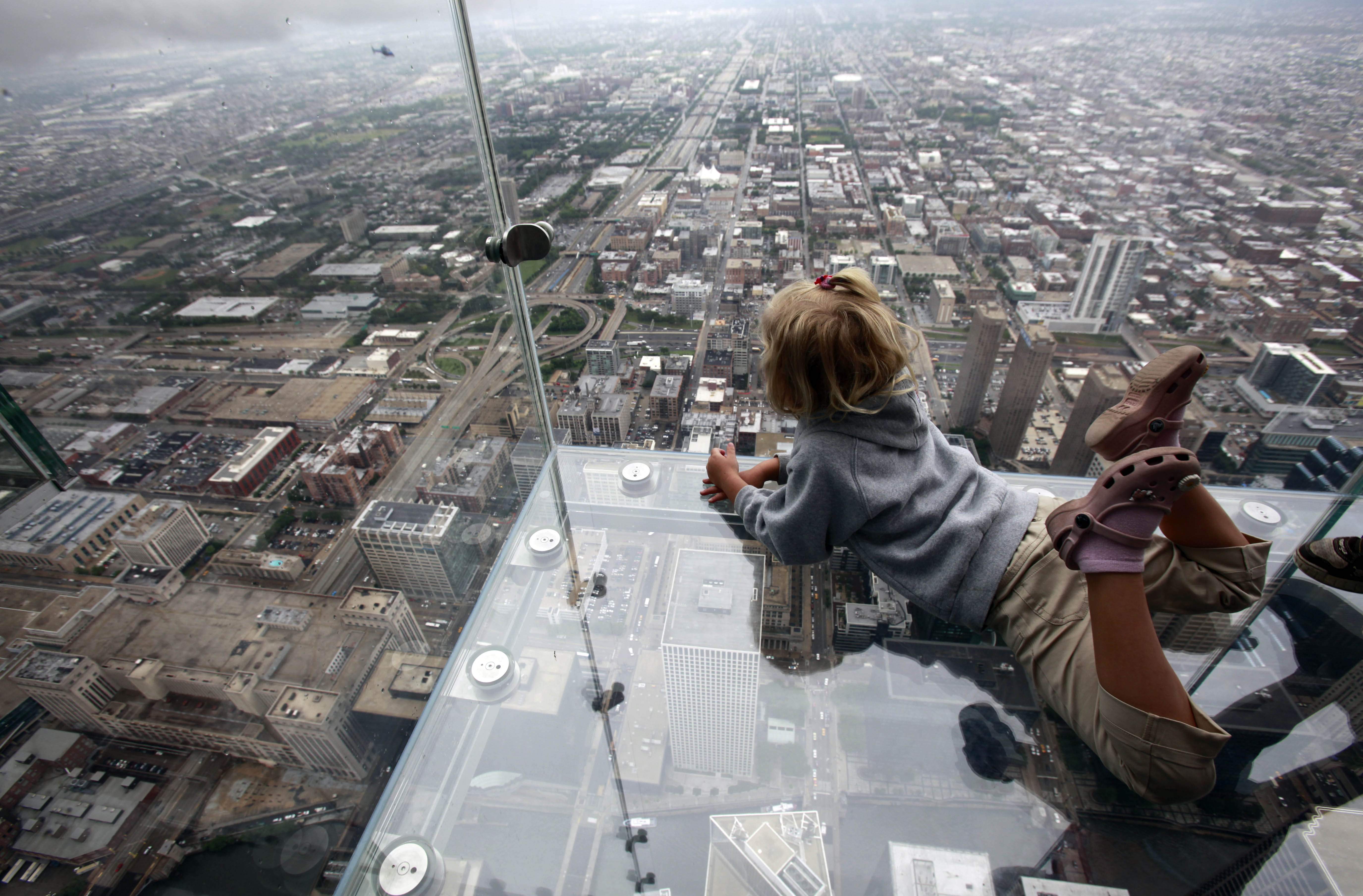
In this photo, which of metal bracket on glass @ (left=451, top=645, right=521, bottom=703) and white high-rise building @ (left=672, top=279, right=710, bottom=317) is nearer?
metal bracket on glass @ (left=451, top=645, right=521, bottom=703)

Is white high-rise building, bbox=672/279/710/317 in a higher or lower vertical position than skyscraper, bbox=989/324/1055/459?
higher

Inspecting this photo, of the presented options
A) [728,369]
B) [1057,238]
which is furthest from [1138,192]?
[728,369]

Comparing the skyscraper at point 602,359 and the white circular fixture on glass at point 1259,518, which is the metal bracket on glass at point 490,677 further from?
the skyscraper at point 602,359

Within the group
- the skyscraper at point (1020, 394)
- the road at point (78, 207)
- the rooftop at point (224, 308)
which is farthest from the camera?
the skyscraper at point (1020, 394)

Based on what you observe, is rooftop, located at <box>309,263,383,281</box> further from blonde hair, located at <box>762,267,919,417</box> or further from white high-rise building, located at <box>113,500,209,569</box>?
blonde hair, located at <box>762,267,919,417</box>

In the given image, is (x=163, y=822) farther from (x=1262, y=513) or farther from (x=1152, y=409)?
(x=1262, y=513)

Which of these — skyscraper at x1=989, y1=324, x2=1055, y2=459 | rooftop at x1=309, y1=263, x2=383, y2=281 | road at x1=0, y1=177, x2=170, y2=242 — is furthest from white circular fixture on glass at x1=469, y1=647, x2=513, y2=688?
skyscraper at x1=989, y1=324, x2=1055, y2=459

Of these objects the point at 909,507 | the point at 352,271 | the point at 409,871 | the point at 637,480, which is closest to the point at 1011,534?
the point at 909,507

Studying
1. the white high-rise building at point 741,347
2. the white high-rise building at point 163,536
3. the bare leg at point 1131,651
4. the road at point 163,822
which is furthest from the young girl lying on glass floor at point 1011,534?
the white high-rise building at point 741,347
